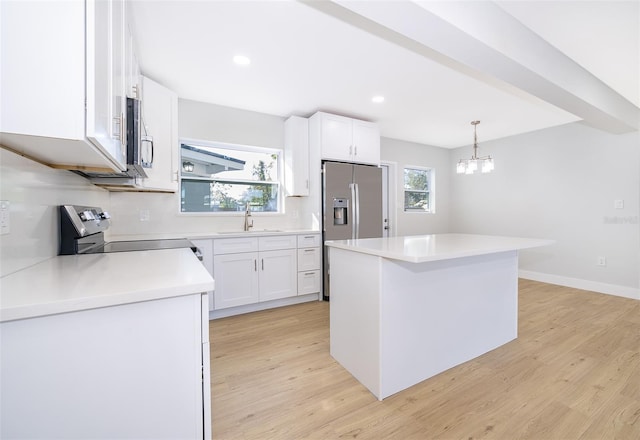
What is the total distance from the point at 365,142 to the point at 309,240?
162cm

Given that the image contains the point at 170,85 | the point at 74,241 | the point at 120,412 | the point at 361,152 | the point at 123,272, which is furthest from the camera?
the point at 361,152

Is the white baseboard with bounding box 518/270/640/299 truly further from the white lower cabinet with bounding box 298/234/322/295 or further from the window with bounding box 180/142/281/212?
the window with bounding box 180/142/281/212

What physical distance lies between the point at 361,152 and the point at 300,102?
1.09 metres

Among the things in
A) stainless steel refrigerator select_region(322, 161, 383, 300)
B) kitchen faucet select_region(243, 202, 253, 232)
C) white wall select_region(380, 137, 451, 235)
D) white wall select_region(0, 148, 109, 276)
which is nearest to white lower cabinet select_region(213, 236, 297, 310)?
kitchen faucet select_region(243, 202, 253, 232)

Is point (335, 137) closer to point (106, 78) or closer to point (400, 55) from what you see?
point (400, 55)

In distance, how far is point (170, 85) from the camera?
2.90 meters

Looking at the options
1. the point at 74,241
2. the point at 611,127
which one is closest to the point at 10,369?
the point at 74,241

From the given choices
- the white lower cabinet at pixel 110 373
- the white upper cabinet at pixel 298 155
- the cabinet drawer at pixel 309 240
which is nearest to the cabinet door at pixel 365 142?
the white upper cabinet at pixel 298 155

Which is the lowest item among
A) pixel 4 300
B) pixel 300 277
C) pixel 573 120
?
pixel 300 277

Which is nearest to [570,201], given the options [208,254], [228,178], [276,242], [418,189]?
[418,189]

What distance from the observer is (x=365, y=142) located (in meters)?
3.90

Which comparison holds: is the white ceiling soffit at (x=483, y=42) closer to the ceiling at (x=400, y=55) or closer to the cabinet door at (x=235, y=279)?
the ceiling at (x=400, y=55)

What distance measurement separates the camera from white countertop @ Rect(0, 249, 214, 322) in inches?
28.5

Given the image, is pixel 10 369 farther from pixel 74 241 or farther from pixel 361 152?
pixel 361 152
